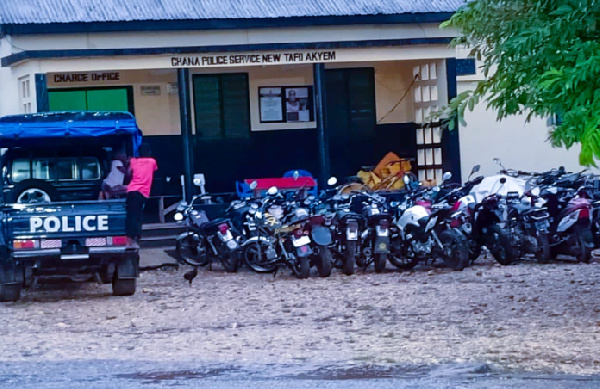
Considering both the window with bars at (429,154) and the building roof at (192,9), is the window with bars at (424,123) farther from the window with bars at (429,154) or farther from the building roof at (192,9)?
the building roof at (192,9)

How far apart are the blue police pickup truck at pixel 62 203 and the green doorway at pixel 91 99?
5478 mm

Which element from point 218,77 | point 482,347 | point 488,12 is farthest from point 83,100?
point 482,347

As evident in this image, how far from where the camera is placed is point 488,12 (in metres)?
11.2

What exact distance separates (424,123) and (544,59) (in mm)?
11009

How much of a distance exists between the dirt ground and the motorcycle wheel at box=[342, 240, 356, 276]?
0.13 meters

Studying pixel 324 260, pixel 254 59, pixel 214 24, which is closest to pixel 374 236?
pixel 324 260

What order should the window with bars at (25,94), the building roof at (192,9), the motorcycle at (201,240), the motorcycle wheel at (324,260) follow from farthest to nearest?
the window with bars at (25,94)
the building roof at (192,9)
the motorcycle at (201,240)
the motorcycle wheel at (324,260)

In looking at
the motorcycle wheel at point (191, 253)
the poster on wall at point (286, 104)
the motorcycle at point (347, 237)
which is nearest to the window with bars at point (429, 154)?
the poster on wall at point (286, 104)

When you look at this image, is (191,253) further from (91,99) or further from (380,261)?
(91,99)

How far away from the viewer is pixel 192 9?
1936cm

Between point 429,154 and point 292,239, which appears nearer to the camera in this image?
point 292,239

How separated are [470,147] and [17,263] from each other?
11082 mm

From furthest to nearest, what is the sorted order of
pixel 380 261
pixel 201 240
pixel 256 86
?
pixel 256 86 → pixel 201 240 → pixel 380 261

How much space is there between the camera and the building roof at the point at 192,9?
61.0ft
